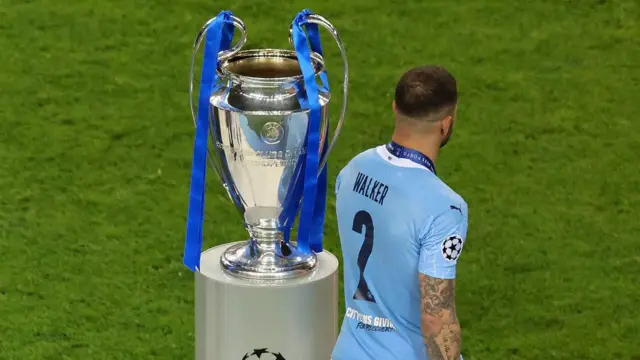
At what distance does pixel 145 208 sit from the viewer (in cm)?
440

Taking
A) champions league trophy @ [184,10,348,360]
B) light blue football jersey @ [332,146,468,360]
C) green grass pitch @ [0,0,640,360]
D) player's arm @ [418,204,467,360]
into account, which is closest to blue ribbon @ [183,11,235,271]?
champions league trophy @ [184,10,348,360]

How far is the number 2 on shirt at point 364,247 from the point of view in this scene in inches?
97.4

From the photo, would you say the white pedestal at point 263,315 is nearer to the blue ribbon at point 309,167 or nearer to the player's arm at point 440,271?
the blue ribbon at point 309,167

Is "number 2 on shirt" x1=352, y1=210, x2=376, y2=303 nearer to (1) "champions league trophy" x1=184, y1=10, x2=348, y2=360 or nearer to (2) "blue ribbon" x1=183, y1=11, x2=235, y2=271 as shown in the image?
(1) "champions league trophy" x1=184, y1=10, x2=348, y2=360

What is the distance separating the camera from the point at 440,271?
2.35 meters

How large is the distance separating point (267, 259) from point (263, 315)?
5.8 inches

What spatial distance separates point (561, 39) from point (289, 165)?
8.28ft

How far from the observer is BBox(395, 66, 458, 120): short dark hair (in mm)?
2369

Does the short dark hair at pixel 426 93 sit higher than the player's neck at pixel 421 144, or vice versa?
the short dark hair at pixel 426 93

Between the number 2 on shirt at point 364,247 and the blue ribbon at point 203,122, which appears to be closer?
the number 2 on shirt at point 364,247

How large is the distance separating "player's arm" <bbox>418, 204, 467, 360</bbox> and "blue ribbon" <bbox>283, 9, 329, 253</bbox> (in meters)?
0.38

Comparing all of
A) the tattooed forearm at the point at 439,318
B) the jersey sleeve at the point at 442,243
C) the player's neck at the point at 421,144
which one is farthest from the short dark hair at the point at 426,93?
the tattooed forearm at the point at 439,318

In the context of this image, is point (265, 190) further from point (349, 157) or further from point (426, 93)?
point (349, 157)

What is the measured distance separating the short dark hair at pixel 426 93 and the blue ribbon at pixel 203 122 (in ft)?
1.54
